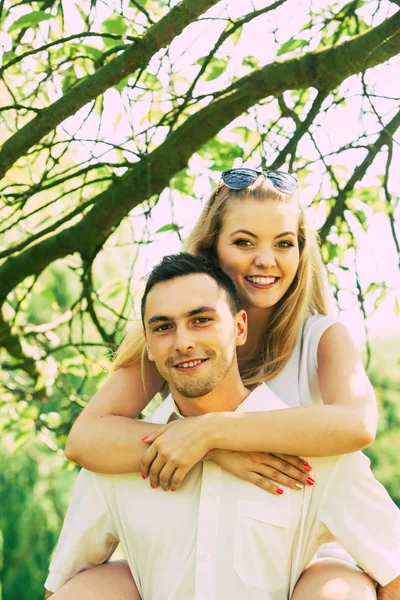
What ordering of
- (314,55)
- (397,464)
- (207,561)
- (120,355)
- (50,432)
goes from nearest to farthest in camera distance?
(207,561), (120,355), (314,55), (50,432), (397,464)

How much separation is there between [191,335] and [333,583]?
640 millimetres

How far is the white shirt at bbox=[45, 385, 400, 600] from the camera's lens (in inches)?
81.8

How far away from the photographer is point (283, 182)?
2627 mm

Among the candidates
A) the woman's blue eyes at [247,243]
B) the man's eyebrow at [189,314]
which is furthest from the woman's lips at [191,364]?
the woman's blue eyes at [247,243]

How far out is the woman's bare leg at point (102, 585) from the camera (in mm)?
2189

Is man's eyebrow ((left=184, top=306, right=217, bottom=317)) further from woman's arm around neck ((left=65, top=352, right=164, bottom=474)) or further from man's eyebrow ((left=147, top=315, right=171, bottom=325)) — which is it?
woman's arm around neck ((left=65, top=352, right=164, bottom=474))

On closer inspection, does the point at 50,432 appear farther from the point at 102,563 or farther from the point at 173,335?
the point at 173,335

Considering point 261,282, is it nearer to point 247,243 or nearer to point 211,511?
point 247,243

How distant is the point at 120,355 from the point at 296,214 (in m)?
0.64

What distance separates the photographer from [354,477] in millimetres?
2141

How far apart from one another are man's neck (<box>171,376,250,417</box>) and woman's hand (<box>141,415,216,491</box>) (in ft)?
0.26

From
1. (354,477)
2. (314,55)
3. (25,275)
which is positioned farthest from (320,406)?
(25,275)

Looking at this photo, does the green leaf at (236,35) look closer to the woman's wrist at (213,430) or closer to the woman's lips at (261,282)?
the woman's lips at (261,282)

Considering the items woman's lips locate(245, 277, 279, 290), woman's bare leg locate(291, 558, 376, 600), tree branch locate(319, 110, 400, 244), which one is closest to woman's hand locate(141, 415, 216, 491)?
woman's bare leg locate(291, 558, 376, 600)
